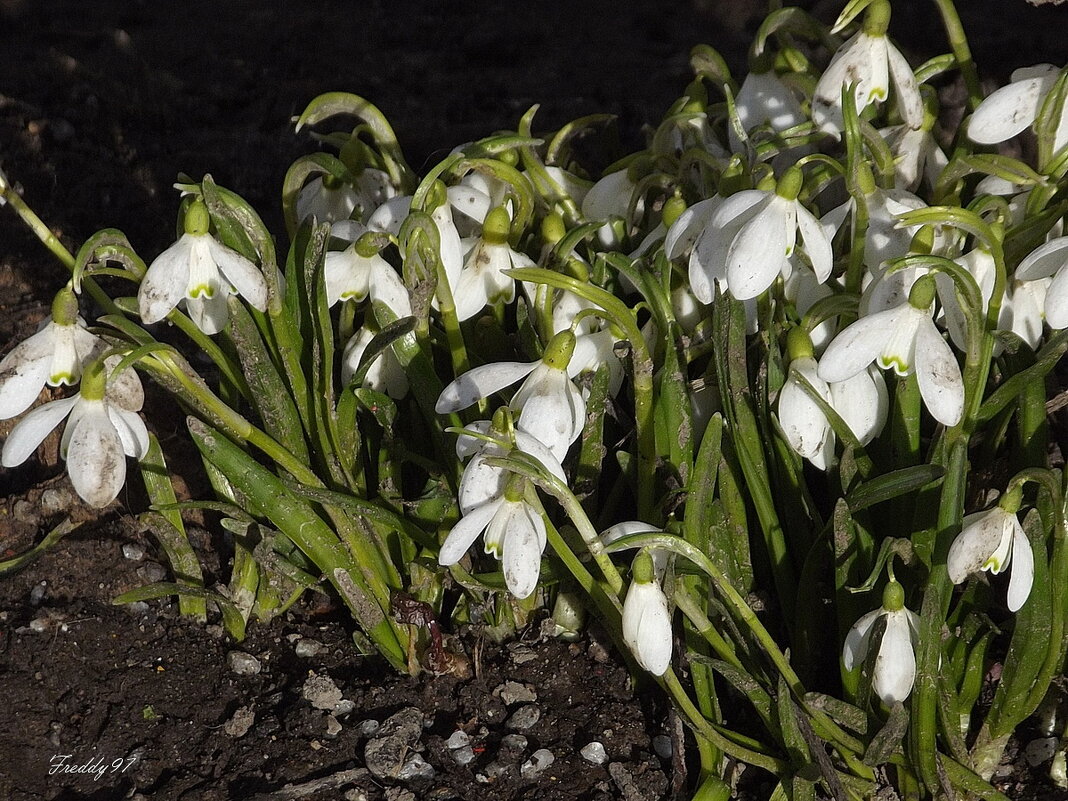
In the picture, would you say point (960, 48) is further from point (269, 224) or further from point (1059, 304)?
point (269, 224)

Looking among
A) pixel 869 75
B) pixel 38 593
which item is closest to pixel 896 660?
pixel 869 75

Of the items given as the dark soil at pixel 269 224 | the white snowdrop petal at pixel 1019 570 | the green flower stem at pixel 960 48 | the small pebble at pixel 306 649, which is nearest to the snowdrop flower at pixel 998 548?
the white snowdrop petal at pixel 1019 570

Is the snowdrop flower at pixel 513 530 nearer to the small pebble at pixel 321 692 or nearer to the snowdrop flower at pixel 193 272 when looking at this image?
the snowdrop flower at pixel 193 272

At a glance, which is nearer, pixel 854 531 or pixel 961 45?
pixel 854 531

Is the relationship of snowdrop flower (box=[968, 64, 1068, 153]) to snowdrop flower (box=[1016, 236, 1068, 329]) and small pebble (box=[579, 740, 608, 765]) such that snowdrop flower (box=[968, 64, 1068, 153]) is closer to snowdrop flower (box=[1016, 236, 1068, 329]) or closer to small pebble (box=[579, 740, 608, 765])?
snowdrop flower (box=[1016, 236, 1068, 329])

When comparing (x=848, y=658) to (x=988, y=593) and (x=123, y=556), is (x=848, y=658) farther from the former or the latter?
(x=123, y=556)

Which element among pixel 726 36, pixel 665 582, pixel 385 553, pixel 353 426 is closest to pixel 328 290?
pixel 353 426
